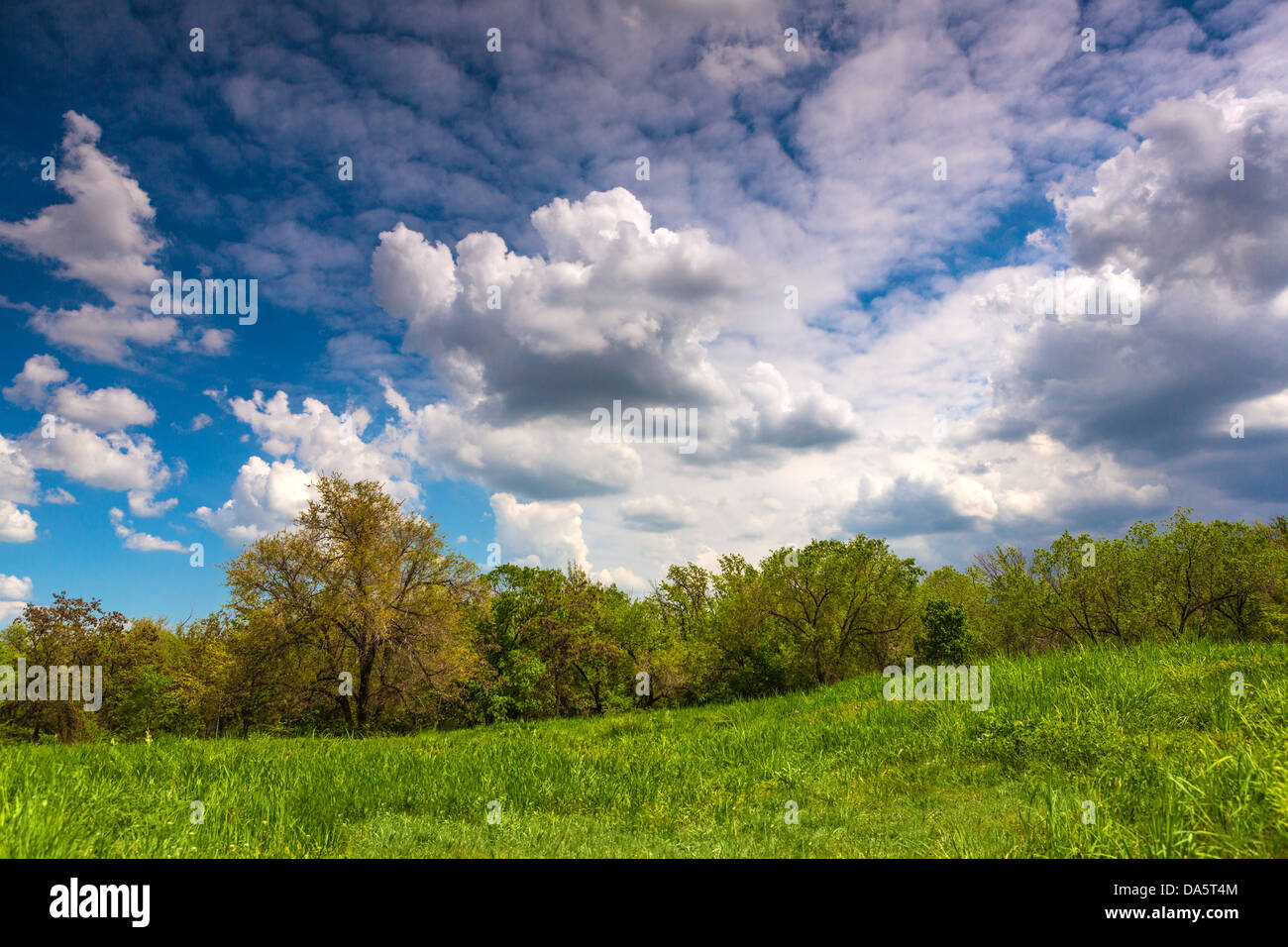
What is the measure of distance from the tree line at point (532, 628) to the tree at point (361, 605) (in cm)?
9

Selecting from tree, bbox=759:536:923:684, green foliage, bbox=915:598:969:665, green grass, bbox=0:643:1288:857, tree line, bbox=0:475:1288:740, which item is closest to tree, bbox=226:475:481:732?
tree line, bbox=0:475:1288:740

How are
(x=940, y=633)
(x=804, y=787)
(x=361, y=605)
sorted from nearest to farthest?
1. (x=804, y=787)
2. (x=361, y=605)
3. (x=940, y=633)

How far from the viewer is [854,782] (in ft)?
27.7

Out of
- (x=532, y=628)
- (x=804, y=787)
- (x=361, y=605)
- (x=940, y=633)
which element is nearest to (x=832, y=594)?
(x=940, y=633)

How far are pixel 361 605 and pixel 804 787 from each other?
22244 mm

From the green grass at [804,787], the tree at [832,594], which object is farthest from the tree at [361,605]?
the tree at [832,594]

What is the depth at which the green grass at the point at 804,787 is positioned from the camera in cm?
472

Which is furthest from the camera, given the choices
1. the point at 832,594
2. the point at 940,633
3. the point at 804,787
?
the point at 940,633

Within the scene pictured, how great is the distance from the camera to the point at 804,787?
8.60 metres

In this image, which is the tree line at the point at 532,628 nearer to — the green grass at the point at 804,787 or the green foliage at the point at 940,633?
the green foliage at the point at 940,633

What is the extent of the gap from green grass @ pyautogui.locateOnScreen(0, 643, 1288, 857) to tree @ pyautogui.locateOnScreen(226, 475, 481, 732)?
14.9m

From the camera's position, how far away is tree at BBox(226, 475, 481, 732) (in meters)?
26.0

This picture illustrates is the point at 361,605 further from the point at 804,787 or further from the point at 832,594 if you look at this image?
the point at 832,594

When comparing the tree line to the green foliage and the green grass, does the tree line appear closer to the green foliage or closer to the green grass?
the green foliage
